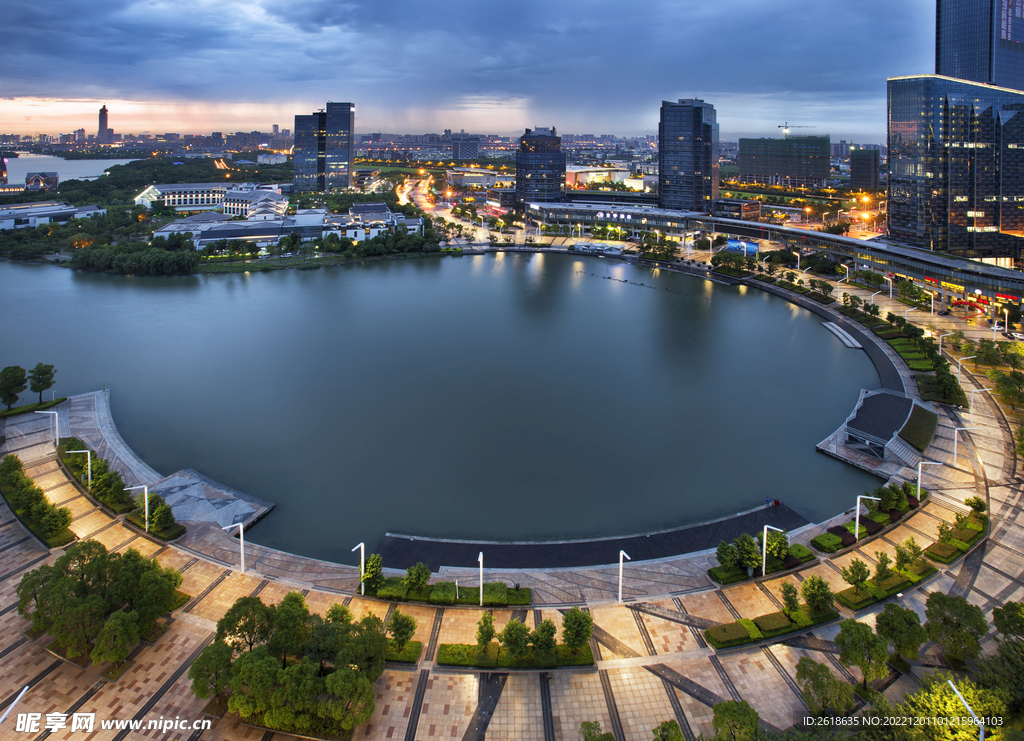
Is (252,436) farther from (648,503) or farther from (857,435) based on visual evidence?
(857,435)

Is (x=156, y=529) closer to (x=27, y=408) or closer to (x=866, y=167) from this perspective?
(x=27, y=408)

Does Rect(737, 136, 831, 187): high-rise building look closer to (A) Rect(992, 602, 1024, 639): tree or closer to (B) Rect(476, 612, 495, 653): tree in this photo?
(A) Rect(992, 602, 1024, 639): tree

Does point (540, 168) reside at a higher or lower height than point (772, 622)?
higher

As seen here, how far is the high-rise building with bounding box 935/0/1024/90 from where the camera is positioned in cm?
2183

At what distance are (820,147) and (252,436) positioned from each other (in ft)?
133

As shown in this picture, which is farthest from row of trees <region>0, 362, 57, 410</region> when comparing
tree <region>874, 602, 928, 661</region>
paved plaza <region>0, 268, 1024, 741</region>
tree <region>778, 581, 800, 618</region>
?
tree <region>874, 602, 928, 661</region>

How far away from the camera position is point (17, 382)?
9.51 meters

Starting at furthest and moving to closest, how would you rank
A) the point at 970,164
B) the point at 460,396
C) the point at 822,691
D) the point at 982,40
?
1. the point at 982,40
2. the point at 970,164
3. the point at 460,396
4. the point at 822,691

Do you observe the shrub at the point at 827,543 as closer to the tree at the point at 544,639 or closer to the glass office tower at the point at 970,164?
the tree at the point at 544,639

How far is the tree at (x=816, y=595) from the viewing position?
5.31 metres

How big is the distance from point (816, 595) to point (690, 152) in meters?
26.4

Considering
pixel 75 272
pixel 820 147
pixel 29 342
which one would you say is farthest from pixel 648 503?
pixel 820 147

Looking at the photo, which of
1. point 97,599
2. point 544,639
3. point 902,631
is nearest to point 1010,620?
point 902,631

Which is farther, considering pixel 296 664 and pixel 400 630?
pixel 400 630
